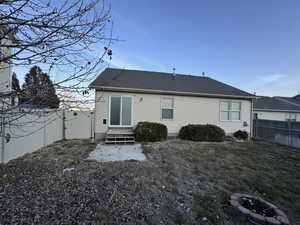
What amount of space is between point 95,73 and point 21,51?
2.75ft

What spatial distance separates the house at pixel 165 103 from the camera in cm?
854

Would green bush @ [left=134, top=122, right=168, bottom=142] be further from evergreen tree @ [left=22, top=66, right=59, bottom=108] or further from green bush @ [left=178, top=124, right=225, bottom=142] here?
evergreen tree @ [left=22, top=66, right=59, bottom=108]

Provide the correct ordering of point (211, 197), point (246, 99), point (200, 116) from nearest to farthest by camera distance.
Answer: point (211, 197), point (200, 116), point (246, 99)

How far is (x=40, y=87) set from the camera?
6.13ft

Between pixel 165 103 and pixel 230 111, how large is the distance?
15.7 feet

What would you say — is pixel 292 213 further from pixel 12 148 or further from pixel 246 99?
pixel 246 99

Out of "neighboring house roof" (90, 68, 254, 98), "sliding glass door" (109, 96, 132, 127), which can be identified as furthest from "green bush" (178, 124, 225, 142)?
"sliding glass door" (109, 96, 132, 127)

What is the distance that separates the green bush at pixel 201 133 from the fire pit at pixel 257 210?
Result: 18.9ft

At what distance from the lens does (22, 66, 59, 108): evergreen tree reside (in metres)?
1.86

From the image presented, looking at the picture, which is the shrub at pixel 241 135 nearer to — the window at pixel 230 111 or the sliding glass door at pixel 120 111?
the window at pixel 230 111

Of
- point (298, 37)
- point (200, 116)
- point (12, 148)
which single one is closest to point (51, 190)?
point (12, 148)

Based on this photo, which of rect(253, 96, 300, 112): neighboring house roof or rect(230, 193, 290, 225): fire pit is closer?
rect(230, 193, 290, 225): fire pit

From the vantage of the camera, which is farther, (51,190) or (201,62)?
(201,62)

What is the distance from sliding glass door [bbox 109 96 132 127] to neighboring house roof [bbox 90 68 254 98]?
2.22 ft
